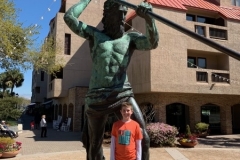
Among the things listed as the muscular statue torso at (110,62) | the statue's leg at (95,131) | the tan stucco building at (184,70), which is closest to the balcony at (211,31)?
the tan stucco building at (184,70)

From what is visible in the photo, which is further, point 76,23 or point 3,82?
point 3,82

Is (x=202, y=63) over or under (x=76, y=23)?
over

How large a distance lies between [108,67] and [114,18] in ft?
2.31

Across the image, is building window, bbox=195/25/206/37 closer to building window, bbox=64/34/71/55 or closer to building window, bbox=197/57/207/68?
building window, bbox=197/57/207/68

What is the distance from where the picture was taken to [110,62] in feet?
11.4

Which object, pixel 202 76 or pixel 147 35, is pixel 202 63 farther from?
pixel 147 35

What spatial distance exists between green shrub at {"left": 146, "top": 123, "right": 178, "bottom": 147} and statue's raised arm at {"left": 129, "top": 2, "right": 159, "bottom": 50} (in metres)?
10.4

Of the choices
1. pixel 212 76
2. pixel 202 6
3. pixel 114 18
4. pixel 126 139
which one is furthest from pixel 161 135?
pixel 202 6

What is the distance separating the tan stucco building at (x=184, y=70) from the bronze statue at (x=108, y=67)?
44.1 feet

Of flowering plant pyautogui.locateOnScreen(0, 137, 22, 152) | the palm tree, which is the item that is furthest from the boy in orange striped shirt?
the palm tree

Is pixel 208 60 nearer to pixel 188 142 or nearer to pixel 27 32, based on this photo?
pixel 188 142

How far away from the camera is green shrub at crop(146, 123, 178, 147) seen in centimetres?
1339

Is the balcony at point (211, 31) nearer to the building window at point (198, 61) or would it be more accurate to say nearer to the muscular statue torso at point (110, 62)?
the building window at point (198, 61)

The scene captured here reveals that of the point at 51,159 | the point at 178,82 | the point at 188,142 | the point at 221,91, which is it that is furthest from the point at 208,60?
the point at 51,159
